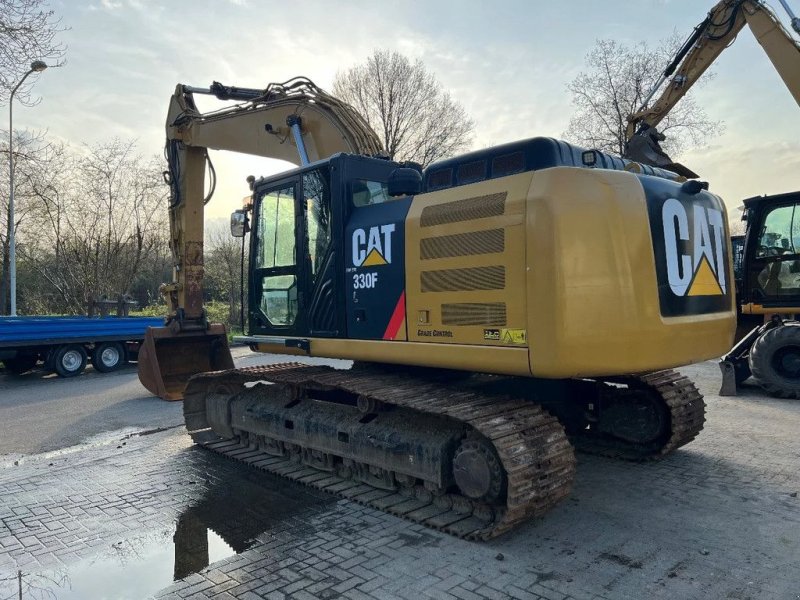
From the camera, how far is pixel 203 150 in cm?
902

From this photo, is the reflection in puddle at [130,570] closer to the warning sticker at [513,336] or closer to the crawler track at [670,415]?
the warning sticker at [513,336]

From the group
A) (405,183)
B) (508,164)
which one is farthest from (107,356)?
(508,164)

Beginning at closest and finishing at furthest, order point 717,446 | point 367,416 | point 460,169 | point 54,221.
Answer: point 460,169
point 367,416
point 717,446
point 54,221

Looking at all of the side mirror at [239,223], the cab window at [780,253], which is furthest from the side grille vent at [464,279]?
the cab window at [780,253]

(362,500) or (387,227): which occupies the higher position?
(387,227)

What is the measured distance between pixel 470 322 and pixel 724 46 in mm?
11282

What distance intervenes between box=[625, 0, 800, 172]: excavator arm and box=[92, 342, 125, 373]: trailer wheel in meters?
12.2

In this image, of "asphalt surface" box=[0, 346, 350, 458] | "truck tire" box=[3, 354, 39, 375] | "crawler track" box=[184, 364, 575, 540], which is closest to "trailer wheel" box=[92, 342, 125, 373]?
"asphalt surface" box=[0, 346, 350, 458]

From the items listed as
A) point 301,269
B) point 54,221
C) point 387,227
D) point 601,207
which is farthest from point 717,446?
point 54,221

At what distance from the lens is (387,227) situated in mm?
4961

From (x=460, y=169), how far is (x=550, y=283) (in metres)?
1.46

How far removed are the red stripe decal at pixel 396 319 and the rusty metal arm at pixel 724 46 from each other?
31.6 ft

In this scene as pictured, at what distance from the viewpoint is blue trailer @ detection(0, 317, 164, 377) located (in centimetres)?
1271

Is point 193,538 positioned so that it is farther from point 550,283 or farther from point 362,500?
point 550,283
